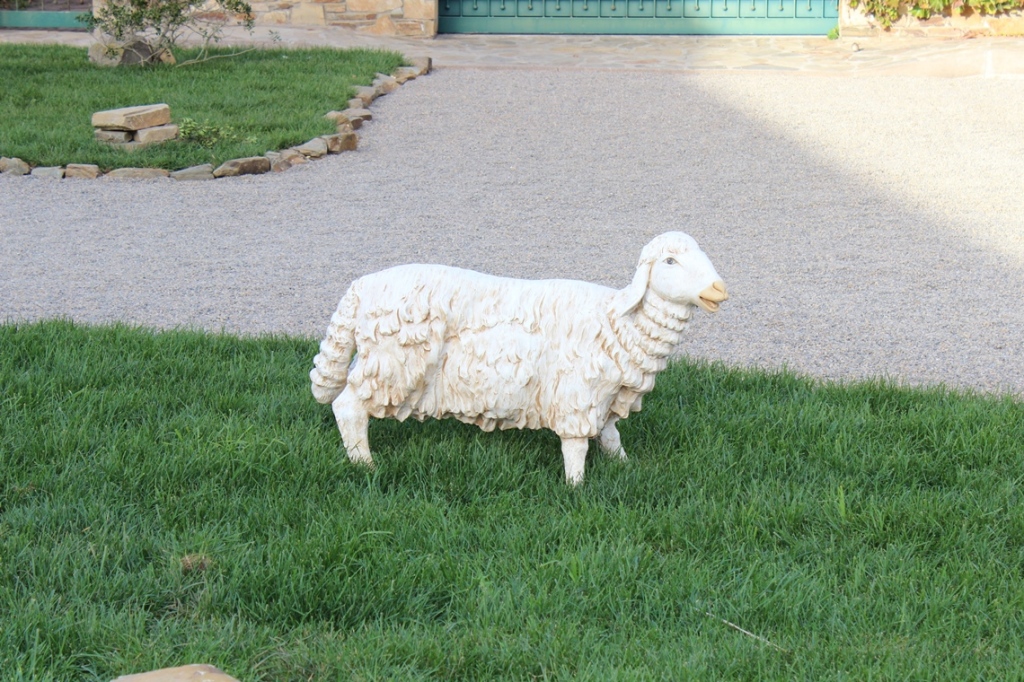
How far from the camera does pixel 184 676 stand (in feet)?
7.20

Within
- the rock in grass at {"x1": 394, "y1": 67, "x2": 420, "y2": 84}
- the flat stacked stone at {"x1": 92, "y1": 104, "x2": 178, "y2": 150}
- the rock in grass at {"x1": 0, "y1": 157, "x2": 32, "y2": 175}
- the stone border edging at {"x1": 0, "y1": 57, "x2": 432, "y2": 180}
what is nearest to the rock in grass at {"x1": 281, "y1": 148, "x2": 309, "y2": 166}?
the stone border edging at {"x1": 0, "y1": 57, "x2": 432, "y2": 180}

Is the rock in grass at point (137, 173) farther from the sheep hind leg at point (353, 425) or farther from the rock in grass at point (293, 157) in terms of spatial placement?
the sheep hind leg at point (353, 425)

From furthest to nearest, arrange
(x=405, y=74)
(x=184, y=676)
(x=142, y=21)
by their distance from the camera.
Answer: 1. (x=405, y=74)
2. (x=142, y=21)
3. (x=184, y=676)

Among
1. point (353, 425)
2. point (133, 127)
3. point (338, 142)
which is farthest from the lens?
point (338, 142)

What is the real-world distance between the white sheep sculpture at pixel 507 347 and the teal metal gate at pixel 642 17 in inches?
450

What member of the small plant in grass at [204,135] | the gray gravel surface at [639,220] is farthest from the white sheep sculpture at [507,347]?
the small plant in grass at [204,135]

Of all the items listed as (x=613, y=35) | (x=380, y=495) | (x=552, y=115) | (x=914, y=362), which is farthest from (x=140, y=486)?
(x=613, y=35)

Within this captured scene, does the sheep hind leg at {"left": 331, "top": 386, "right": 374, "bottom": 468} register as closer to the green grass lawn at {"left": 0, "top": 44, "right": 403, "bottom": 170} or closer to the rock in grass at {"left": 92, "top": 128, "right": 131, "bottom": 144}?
the green grass lawn at {"left": 0, "top": 44, "right": 403, "bottom": 170}

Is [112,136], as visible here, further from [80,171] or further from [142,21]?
Answer: [142,21]

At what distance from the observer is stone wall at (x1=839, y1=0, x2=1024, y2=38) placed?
12844 millimetres

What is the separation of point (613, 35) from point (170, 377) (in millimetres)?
11051

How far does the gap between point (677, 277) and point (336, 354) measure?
1070 millimetres

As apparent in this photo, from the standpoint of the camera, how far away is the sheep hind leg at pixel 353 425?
3.48m

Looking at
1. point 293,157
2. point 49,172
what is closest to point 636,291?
point 293,157
